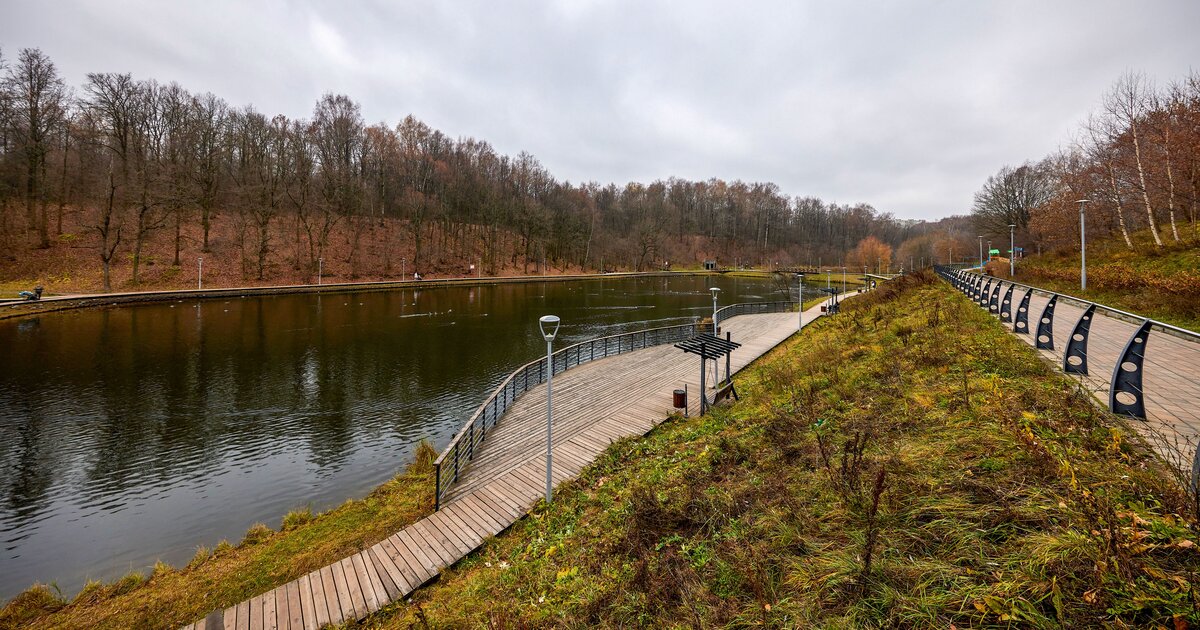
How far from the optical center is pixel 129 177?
42156mm

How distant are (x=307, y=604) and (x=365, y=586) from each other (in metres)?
0.71

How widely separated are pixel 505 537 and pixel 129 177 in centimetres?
5970

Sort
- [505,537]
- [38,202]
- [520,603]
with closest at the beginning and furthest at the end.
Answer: [520,603] < [505,537] < [38,202]

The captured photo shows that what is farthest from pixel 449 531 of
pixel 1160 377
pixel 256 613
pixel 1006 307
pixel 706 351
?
pixel 1006 307

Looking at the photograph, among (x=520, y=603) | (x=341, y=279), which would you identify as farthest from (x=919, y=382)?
(x=341, y=279)

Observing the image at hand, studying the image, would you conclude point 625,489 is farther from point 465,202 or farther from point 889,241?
point 889,241

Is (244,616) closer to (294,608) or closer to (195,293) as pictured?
(294,608)

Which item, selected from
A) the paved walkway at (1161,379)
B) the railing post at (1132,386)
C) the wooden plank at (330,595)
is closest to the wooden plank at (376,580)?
the wooden plank at (330,595)

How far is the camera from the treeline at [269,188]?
40469mm

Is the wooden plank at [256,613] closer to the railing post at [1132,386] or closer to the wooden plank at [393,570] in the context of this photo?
the wooden plank at [393,570]

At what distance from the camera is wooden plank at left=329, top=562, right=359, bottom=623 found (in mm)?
5750

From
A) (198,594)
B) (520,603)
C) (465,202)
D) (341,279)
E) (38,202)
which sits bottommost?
(198,594)

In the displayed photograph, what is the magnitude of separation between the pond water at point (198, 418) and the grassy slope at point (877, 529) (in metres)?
6.85

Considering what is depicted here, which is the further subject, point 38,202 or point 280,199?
point 280,199
